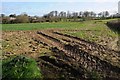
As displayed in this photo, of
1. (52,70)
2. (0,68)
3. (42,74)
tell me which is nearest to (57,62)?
(52,70)

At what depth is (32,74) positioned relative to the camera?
8.56 meters

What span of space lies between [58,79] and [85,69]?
1713 mm

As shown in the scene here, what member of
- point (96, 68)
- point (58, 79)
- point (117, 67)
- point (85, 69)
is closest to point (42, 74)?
point (58, 79)

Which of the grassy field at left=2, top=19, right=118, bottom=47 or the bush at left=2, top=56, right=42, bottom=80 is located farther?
the grassy field at left=2, top=19, right=118, bottom=47

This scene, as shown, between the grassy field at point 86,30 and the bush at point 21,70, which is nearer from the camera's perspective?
the bush at point 21,70

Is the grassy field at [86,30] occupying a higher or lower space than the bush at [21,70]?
higher

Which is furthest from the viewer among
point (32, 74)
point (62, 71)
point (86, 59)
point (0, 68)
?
point (86, 59)

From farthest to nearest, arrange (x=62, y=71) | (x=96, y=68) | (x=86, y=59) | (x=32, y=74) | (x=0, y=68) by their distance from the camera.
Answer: (x=86, y=59) → (x=96, y=68) → (x=62, y=71) → (x=0, y=68) → (x=32, y=74)

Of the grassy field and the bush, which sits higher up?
the grassy field

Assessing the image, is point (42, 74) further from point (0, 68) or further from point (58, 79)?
point (0, 68)

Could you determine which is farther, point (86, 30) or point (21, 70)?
point (86, 30)

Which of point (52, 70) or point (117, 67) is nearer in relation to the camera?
point (52, 70)

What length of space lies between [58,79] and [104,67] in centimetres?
288

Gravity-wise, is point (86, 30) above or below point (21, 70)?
above
